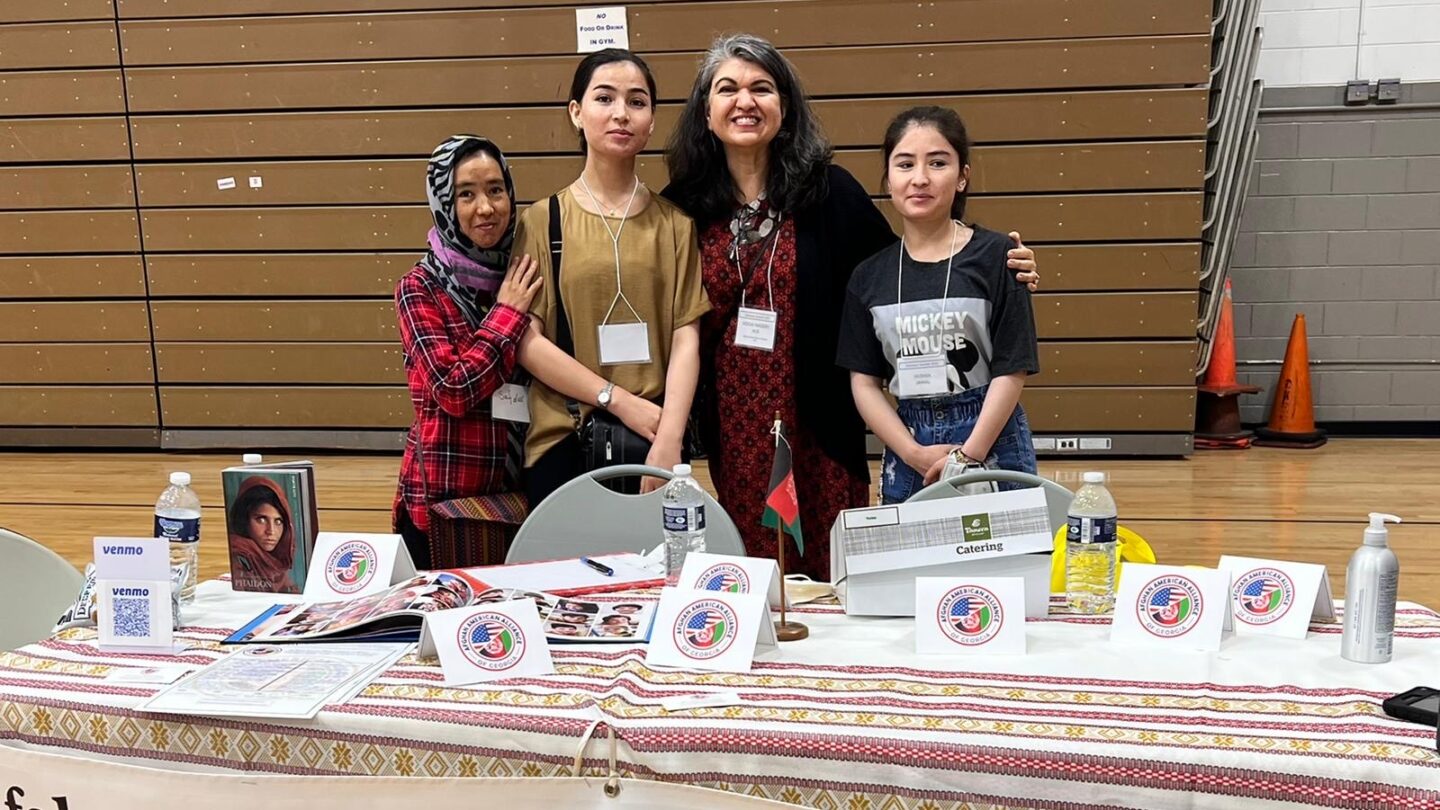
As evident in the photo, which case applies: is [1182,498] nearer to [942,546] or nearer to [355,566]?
[942,546]

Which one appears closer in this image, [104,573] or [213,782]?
[213,782]

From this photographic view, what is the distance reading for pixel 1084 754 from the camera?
46.3 inches

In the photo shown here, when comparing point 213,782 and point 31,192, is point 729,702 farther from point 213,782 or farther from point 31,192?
point 31,192

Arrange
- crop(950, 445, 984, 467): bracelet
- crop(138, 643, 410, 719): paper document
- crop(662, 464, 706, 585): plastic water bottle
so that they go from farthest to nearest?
crop(950, 445, 984, 467): bracelet
crop(662, 464, 706, 585): plastic water bottle
crop(138, 643, 410, 719): paper document

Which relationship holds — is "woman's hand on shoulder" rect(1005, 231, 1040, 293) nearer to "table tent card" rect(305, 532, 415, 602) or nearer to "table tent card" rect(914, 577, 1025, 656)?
"table tent card" rect(914, 577, 1025, 656)

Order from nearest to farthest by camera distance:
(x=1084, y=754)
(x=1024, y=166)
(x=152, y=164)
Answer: (x=1084, y=754), (x=1024, y=166), (x=152, y=164)

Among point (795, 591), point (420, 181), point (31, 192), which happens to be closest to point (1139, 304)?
point (420, 181)

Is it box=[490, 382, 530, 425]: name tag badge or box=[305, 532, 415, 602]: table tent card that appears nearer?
box=[305, 532, 415, 602]: table tent card

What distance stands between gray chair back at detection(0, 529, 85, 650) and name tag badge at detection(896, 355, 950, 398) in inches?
65.5

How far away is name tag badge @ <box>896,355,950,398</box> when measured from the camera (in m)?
2.35

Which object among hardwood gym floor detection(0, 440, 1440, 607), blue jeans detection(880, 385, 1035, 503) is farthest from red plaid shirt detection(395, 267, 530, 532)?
hardwood gym floor detection(0, 440, 1440, 607)

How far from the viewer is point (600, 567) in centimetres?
187

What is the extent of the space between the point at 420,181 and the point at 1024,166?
3136 mm

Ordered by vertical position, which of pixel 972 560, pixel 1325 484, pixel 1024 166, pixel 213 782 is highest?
pixel 1024 166
